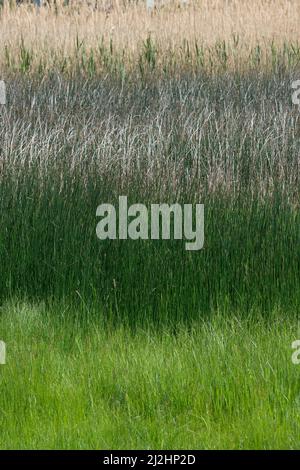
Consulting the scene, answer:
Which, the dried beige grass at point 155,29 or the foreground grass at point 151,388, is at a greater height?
the dried beige grass at point 155,29

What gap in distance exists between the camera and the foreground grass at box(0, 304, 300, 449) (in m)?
3.18

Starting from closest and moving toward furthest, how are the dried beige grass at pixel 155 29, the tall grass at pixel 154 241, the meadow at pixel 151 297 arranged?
the meadow at pixel 151 297 → the tall grass at pixel 154 241 → the dried beige grass at pixel 155 29

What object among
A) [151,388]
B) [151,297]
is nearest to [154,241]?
[151,297]

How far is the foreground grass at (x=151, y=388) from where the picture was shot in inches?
125

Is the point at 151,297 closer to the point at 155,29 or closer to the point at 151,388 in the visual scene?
the point at 151,388

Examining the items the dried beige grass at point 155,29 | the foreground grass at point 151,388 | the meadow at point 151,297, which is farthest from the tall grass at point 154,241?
the dried beige grass at point 155,29

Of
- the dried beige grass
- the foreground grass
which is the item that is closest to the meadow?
the foreground grass

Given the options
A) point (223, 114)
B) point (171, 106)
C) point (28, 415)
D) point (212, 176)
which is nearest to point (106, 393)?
point (28, 415)

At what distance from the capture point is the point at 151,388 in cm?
348

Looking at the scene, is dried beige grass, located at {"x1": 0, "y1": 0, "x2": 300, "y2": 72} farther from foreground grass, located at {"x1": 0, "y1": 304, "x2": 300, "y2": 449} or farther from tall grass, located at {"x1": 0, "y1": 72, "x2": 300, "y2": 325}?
foreground grass, located at {"x1": 0, "y1": 304, "x2": 300, "y2": 449}

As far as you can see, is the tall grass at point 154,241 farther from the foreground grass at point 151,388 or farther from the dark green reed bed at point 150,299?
the foreground grass at point 151,388

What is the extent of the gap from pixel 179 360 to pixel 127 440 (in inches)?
21.4

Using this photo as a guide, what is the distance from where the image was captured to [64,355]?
382cm
